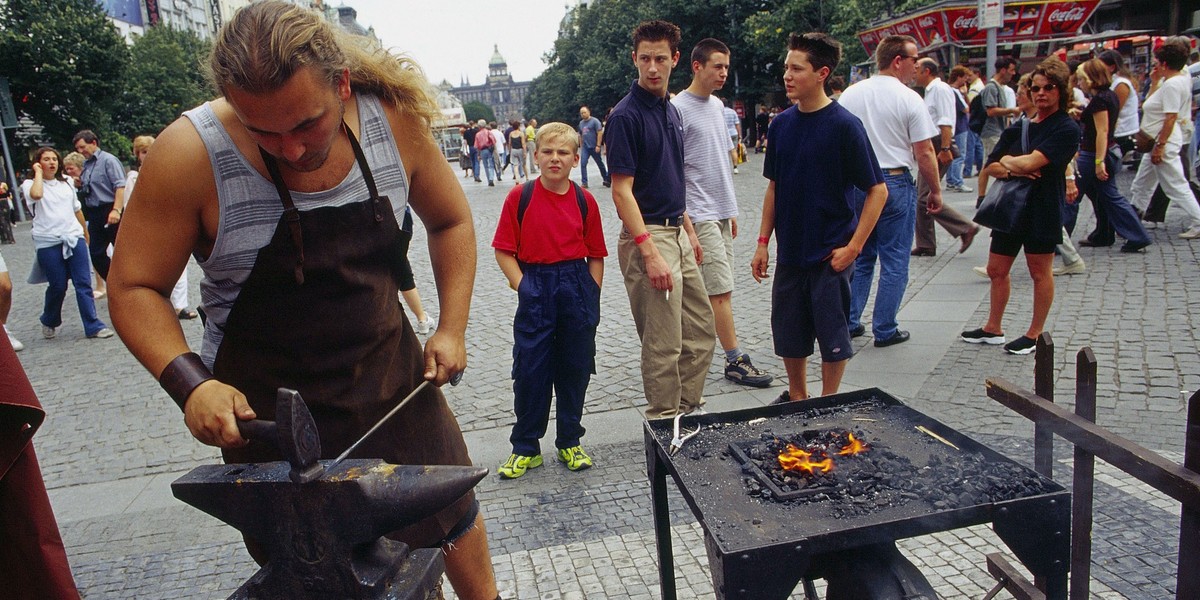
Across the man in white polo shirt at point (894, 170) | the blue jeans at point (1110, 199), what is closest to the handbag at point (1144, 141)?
the blue jeans at point (1110, 199)

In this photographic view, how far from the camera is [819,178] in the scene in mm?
4059

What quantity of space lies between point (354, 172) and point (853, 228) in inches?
111

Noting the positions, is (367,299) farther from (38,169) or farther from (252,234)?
(38,169)

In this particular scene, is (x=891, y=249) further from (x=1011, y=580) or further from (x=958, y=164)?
(x=958, y=164)

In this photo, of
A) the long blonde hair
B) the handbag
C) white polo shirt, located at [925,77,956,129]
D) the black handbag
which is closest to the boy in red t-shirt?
the long blonde hair

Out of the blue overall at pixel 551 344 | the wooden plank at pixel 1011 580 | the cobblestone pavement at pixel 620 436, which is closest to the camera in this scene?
the wooden plank at pixel 1011 580

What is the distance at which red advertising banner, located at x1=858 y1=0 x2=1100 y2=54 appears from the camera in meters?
20.9

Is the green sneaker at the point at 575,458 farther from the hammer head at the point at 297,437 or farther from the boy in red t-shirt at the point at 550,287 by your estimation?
the hammer head at the point at 297,437

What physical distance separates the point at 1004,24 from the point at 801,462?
24.0 metres

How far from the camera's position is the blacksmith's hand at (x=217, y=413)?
184 cm

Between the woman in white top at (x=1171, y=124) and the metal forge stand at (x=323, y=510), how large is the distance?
8.84 m

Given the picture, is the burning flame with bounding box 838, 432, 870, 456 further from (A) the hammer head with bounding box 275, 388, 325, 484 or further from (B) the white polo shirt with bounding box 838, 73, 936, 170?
(B) the white polo shirt with bounding box 838, 73, 936, 170

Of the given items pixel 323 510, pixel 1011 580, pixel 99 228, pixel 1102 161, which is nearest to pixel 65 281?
pixel 99 228

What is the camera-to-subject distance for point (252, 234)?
1975 mm
